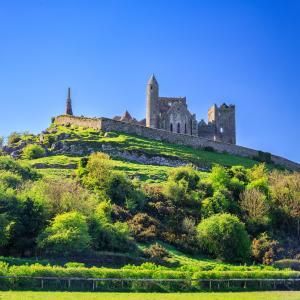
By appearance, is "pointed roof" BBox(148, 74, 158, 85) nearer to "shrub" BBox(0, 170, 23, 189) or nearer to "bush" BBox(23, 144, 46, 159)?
"bush" BBox(23, 144, 46, 159)

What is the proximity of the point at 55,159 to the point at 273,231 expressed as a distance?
115ft

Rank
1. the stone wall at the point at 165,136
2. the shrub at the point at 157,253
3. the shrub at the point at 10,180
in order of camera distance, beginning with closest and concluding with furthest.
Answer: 1. the shrub at the point at 157,253
2. the shrub at the point at 10,180
3. the stone wall at the point at 165,136

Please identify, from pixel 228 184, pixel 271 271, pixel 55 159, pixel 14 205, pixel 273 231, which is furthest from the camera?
pixel 55 159

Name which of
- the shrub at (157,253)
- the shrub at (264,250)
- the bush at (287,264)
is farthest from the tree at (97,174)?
the bush at (287,264)

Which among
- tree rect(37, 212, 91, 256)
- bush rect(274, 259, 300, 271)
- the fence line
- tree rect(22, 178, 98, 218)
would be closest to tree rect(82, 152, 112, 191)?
tree rect(22, 178, 98, 218)

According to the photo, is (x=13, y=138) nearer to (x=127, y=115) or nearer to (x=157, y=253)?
(x=127, y=115)

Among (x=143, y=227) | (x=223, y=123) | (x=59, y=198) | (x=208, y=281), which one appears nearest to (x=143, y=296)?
(x=208, y=281)

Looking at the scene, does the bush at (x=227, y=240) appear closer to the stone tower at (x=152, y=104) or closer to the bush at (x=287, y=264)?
the bush at (x=287, y=264)

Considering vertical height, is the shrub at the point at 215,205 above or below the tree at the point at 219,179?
below

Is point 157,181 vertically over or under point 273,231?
over

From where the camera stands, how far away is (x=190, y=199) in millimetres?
73812

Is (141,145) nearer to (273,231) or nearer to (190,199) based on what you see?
(190,199)

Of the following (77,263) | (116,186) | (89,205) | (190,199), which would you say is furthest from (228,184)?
(77,263)

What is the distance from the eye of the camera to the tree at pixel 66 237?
52344 millimetres
